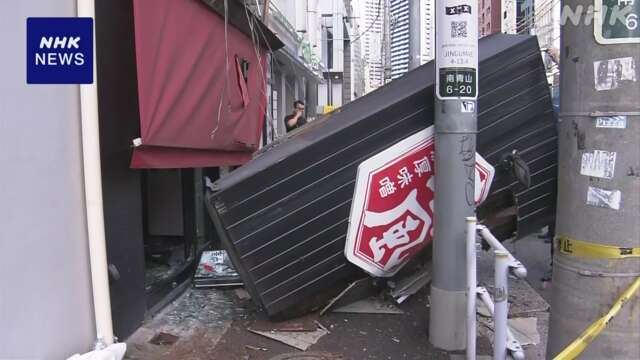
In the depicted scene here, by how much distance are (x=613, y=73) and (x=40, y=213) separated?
10.4 feet

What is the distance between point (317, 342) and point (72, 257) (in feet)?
6.82

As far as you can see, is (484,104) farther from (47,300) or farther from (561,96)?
(47,300)

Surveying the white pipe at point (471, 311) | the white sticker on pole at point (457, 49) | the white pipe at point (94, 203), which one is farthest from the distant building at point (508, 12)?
the white pipe at point (94, 203)

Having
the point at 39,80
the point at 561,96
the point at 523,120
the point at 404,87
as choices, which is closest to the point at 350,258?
the point at 404,87

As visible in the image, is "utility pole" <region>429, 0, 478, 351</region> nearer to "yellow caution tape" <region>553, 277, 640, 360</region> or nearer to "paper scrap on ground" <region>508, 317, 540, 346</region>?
"paper scrap on ground" <region>508, 317, 540, 346</region>

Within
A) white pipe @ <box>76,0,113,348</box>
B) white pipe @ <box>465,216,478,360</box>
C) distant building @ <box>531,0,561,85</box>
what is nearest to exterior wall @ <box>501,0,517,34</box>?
distant building @ <box>531,0,561,85</box>

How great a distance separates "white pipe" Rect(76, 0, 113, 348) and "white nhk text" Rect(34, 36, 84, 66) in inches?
12.3

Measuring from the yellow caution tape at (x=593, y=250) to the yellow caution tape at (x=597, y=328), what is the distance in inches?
5.2

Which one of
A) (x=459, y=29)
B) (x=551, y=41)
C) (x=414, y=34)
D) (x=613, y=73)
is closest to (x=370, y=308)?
(x=459, y=29)

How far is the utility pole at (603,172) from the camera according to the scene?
8.12ft

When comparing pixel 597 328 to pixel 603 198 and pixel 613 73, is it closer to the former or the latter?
pixel 603 198

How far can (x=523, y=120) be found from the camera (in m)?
5.25

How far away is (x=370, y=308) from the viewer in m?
5.35

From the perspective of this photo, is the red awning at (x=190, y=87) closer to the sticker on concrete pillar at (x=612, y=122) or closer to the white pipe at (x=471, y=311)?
the white pipe at (x=471, y=311)
